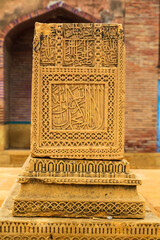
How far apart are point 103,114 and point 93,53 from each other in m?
0.52

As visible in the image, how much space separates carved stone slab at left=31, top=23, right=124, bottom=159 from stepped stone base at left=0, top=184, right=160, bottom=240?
0.52m

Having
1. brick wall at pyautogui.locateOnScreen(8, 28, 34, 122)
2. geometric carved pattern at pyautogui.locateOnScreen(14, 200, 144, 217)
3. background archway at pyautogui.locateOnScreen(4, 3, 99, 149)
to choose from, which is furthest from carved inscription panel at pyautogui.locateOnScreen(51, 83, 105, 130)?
brick wall at pyautogui.locateOnScreen(8, 28, 34, 122)

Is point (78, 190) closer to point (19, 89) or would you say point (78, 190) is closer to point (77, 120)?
point (77, 120)

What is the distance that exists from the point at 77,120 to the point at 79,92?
238mm

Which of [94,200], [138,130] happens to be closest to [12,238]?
[94,200]

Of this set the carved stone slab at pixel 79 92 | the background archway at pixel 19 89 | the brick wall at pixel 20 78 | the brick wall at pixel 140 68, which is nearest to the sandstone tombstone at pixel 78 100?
the carved stone slab at pixel 79 92

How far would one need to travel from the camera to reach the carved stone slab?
7.12 ft

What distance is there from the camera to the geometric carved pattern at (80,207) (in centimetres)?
206

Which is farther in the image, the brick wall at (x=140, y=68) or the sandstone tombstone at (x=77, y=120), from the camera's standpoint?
the brick wall at (x=140, y=68)

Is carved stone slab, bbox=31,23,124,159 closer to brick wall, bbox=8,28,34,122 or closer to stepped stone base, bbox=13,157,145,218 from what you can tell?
stepped stone base, bbox=13,157,145,218

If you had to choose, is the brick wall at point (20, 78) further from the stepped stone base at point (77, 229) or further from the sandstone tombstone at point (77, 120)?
the stepped stone base at point (77, 229)

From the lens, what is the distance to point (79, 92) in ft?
7.17

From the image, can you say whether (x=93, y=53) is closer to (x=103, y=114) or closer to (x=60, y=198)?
(x=103, y=114)

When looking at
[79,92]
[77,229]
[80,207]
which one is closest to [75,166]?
[80,207]
